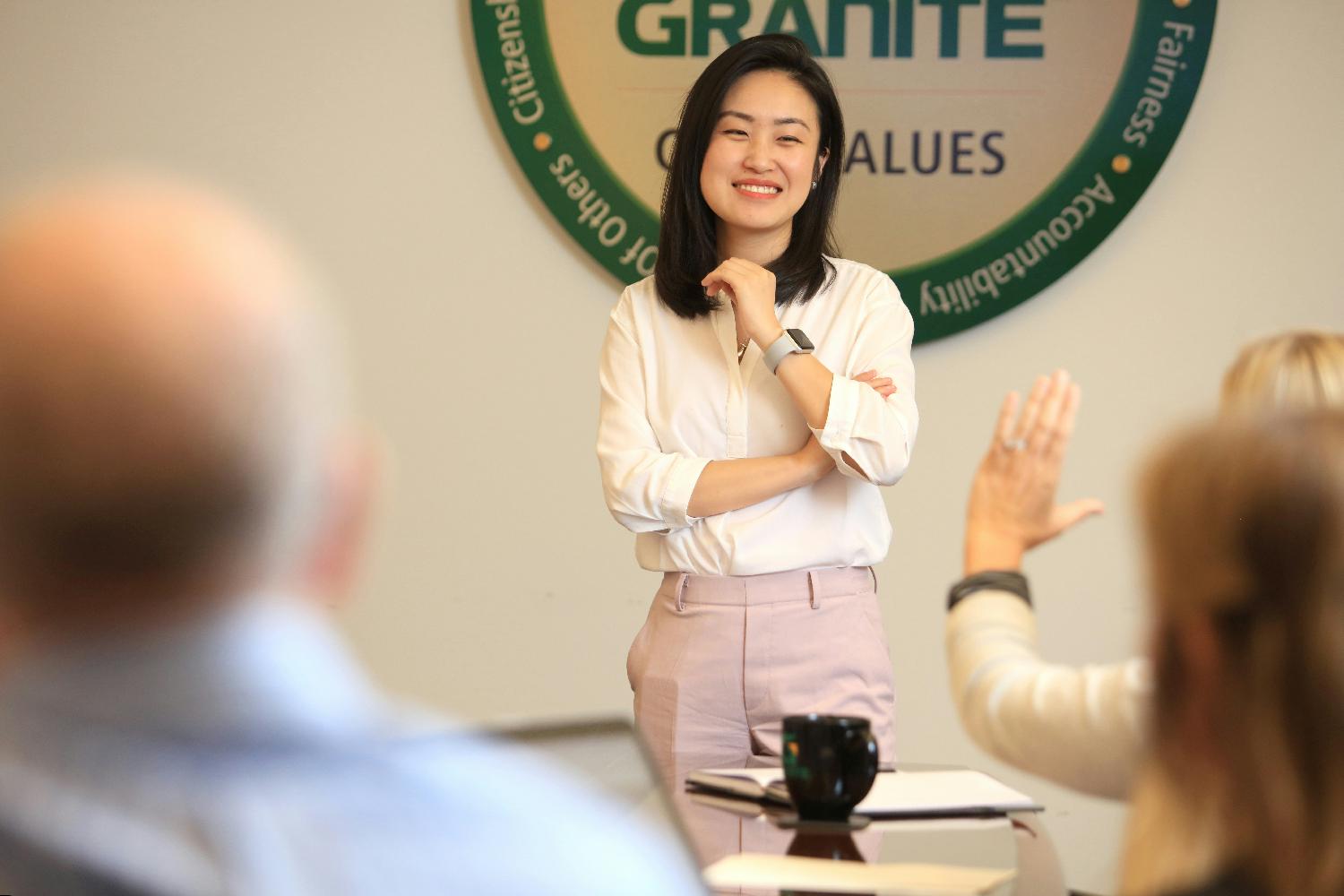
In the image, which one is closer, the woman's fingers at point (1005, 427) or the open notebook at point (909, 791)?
the woman's fingers at point (1005, 427)

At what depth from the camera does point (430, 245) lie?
354 centimetres

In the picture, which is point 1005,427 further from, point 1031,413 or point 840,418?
point 840,418

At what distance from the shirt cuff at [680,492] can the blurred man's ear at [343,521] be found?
5.54 feet

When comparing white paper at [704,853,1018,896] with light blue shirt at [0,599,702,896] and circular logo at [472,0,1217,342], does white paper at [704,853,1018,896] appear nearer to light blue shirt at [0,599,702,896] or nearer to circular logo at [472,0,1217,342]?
light blue shirt at [0,599,702,896]

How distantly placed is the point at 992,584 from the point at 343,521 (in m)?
0.78

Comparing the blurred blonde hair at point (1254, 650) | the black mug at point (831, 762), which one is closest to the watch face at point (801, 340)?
the black mug at point (831, 762)

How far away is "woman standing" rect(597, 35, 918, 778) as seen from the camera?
2348 mm

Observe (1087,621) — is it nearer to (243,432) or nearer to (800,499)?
(800,499)

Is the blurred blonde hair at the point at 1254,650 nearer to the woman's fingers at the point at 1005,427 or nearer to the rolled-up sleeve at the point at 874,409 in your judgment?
the woman's fingers at the point at 1005,427

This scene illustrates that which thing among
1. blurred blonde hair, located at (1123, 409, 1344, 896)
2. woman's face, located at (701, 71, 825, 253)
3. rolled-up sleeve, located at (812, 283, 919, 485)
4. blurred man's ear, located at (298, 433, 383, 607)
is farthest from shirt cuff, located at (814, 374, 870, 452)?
blurred man's ear, located at (298, 433, 383, 607)

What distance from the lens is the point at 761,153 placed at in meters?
2.56

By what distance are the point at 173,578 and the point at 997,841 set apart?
1.21m

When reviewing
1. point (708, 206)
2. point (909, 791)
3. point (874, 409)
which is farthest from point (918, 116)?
point (909, 791)

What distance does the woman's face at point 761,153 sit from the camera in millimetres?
2568
